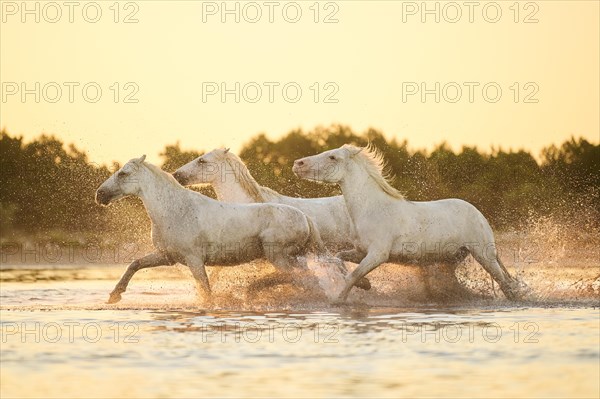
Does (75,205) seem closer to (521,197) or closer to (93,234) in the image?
(93,234)

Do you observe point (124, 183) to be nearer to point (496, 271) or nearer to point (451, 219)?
point (451, 219)

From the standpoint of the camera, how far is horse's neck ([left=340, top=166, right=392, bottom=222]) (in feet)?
56.0

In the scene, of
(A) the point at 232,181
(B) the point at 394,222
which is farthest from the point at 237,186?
(B) the point at 394,222

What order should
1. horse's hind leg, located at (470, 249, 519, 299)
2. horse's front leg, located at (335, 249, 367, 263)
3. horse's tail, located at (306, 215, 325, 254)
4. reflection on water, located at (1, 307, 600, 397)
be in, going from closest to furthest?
reflection on water, located at (1, 307, 600, 397)
horse's front leg, located at (335, 249, 367, 263)
horse's hind leg, located at (470, 249, 519, 299)
horse's tail, located at (306, 215, 325, 254)

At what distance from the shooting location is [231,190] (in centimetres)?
1872

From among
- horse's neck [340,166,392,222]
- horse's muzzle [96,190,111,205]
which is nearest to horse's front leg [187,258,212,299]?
horse's muzzle [96,190,111,205]

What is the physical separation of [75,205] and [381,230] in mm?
26750

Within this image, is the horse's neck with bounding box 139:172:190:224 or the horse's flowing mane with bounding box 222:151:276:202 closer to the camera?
the horse's neck with bounding box 139:172:190:224

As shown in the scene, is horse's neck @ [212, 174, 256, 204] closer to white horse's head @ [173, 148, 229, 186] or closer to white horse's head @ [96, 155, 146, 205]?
white horse's head @ [173, 148, 229, 186]

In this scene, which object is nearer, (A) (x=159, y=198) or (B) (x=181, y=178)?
(A) (x=159, y=198)

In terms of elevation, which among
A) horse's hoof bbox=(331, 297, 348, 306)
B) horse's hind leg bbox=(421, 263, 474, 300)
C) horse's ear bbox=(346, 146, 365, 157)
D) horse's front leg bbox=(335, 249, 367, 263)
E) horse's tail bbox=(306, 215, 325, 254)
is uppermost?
horse's ear bbox=(346, 146, 365, 157)

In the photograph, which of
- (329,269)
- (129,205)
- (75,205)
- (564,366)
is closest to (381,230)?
(329,269)

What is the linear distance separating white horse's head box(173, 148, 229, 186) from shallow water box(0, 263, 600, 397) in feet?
4.15

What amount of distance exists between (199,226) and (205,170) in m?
2.00
